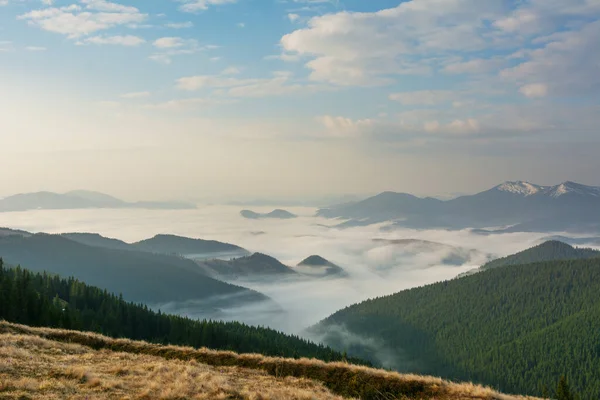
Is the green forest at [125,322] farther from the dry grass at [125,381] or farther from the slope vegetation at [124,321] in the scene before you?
the dry grass at [125,381]

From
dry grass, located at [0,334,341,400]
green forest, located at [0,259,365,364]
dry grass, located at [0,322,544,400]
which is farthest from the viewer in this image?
green forest, located at [0,259,365,364]

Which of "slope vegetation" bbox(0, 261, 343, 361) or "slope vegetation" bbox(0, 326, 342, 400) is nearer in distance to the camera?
"slope vegetation" bbox(0, 326, 342, 400)

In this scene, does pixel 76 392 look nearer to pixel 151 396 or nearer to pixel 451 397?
pixel 151 396

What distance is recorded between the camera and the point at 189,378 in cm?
2667

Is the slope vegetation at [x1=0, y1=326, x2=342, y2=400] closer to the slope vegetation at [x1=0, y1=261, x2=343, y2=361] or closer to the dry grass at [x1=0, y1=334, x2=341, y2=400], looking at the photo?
the dry grass at [x1=0, y1=334, x2=341, y2=400]

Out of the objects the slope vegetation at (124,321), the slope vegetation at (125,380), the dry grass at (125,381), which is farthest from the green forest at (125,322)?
the slope vegetation at (125,380)

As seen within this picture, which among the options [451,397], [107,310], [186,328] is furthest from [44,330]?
Result: [107,310]

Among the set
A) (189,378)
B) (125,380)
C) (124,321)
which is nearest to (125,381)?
(125,380)

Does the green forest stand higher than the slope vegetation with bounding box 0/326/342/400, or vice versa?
the slope vegetation with bounding box 0/326/342/400

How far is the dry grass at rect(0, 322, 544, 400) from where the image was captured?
23.0m

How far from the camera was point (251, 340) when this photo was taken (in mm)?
188000

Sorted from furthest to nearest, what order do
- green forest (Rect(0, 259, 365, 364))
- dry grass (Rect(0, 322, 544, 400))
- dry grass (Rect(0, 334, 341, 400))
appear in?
green forest (Rect(0, 259, 365, 364))
dry grass (Rect(0, 322, 544, 400))
dry grass (Rect(0, 334, 341, 400))

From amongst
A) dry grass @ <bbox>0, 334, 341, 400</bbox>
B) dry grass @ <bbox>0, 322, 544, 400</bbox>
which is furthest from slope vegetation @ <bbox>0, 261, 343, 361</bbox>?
dry grass @ <bbox>0, 334, 341, 400</bbox>

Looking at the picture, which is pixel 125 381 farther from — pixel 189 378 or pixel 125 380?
pixel 189 378
